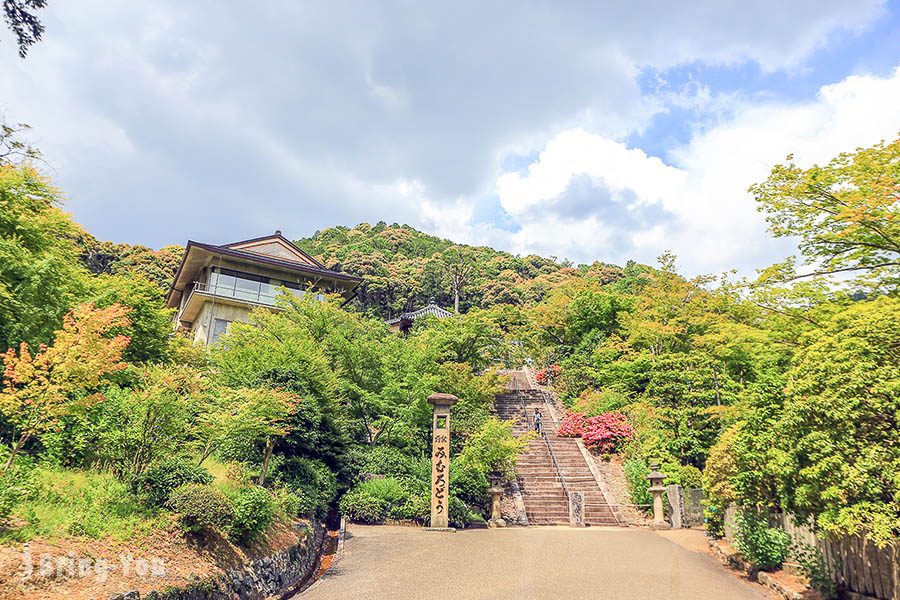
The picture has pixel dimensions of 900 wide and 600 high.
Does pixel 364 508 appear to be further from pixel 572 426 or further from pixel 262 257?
pixel 262 257

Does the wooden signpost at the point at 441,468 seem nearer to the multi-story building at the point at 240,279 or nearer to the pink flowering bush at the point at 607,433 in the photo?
the pink flowering bush at the point at 607,433

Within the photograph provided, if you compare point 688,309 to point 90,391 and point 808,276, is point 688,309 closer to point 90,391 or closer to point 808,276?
point 808,276

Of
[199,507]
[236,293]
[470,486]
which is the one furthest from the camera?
[236,293]

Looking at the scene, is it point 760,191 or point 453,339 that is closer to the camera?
point 760,191

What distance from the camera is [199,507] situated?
22.6 feet

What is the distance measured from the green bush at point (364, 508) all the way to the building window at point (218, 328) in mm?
13962

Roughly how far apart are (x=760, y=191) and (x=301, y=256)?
23528mm

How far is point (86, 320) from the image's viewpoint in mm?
7059

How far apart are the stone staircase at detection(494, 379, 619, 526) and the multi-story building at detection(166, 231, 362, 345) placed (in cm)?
1184

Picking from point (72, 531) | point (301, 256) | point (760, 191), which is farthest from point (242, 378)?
point (301, 256)

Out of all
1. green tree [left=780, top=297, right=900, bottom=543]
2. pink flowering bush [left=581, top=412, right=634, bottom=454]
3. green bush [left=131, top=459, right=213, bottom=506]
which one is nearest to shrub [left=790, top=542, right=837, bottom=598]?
green tree [left=780, top=297, right=900, bottom=543]

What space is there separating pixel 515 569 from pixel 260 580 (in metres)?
4.49

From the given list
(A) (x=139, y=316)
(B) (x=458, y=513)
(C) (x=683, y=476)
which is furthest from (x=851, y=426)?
(A) (x=139, y=316)

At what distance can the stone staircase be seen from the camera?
604 inches
